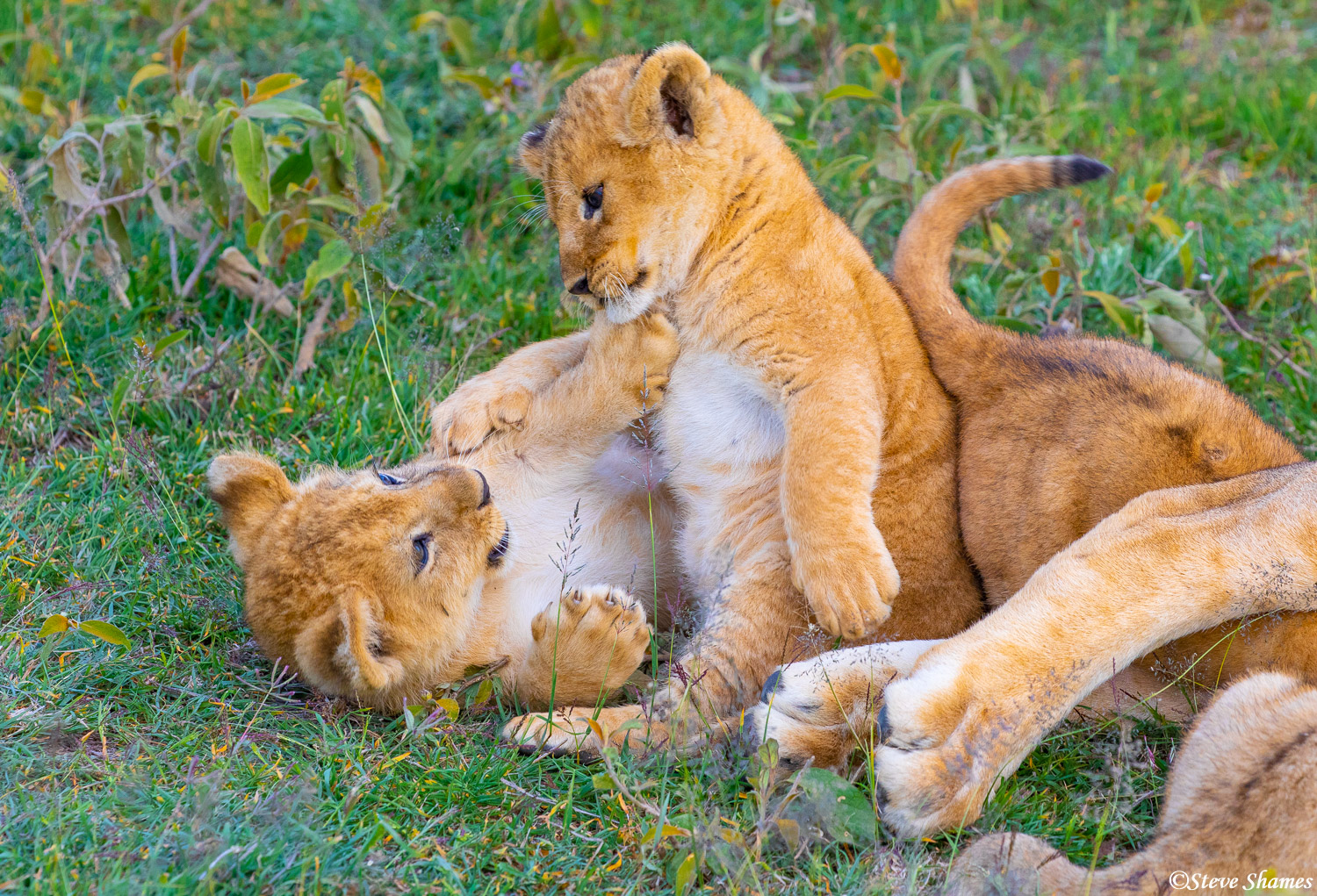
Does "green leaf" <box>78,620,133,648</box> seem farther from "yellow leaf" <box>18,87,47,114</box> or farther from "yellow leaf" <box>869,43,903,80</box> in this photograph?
"yellow leaf" <box>869,43,903,80</box>

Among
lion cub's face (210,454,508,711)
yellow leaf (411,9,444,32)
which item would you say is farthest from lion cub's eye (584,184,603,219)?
yellow leaf (411,9,444,32)

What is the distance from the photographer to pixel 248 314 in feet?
16.6

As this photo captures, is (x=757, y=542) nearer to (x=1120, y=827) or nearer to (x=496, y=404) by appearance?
(x=496, y=404)

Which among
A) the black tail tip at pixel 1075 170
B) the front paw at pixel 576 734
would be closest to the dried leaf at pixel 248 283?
the front paw at pixel 576 734

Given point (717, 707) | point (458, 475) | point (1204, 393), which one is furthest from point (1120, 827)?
point (458, 475)

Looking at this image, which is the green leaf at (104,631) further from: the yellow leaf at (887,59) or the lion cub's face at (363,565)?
the yellow leaf at (887,59)

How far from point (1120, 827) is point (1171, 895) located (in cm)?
43

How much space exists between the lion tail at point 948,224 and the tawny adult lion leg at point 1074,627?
107 centimetres

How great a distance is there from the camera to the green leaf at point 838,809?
108 inches

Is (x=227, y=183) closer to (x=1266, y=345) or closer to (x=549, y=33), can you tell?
(x=549, y=33)

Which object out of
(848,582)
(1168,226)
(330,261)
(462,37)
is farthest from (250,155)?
(1168,226)

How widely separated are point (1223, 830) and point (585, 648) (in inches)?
65.8

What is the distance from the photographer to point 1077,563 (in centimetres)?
310

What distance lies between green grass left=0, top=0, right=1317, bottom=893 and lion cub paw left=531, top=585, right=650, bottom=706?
258 mm
